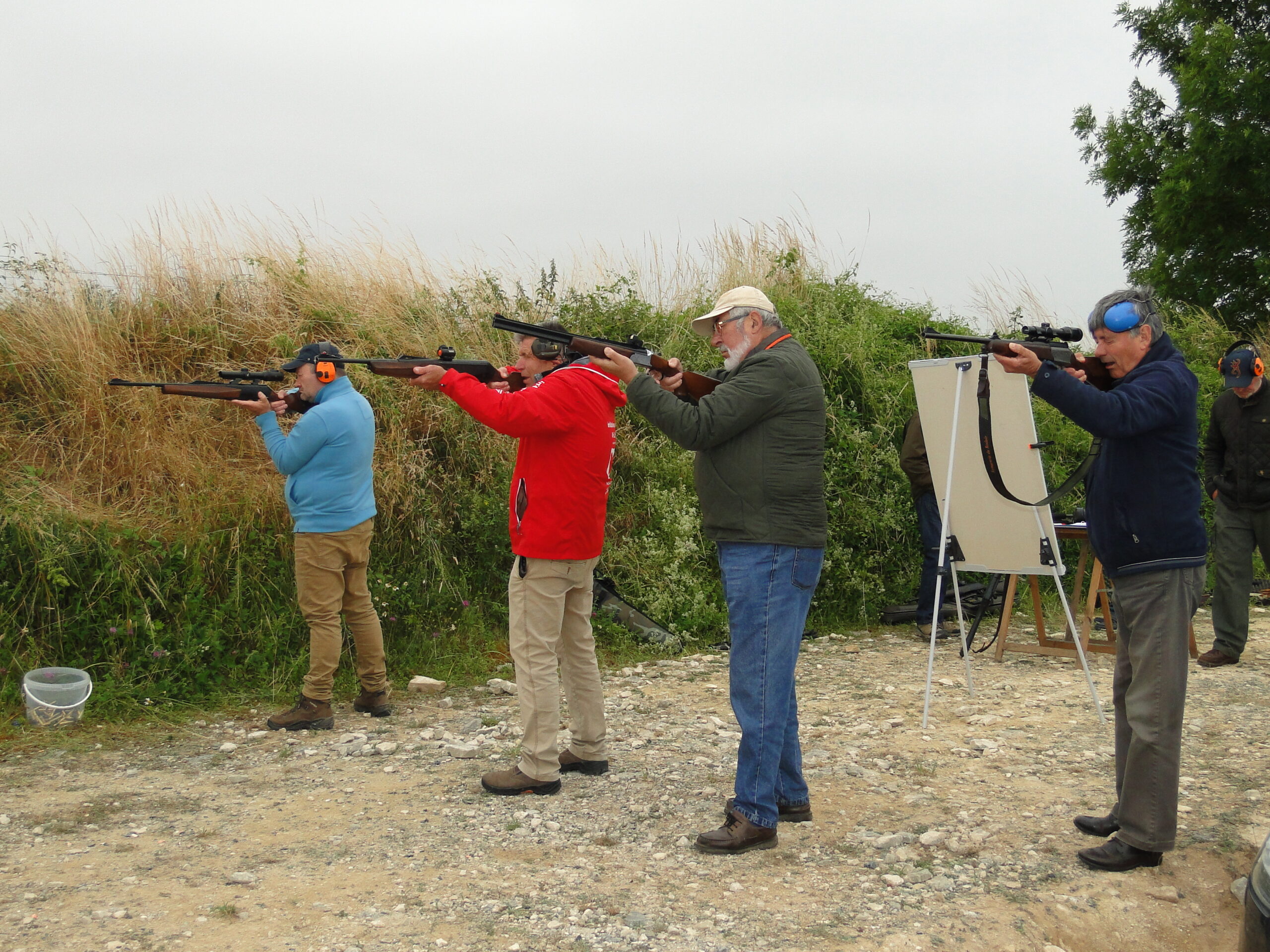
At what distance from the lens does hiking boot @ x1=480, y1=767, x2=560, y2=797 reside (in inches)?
191

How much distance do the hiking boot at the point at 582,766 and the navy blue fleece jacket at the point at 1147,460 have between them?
2620mm

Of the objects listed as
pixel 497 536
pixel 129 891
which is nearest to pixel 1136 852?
pixel 129 891

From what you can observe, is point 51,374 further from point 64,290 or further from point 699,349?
point 699,349

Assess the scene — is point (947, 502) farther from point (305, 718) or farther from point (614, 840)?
point (305, 718)

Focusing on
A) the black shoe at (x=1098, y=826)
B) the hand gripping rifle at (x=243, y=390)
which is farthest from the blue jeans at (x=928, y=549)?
the hand gripping rifle at (x=243, y=390)

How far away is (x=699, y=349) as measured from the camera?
34.8 ft

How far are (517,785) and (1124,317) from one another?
11.1 ft

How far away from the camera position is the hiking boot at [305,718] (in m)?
5.88

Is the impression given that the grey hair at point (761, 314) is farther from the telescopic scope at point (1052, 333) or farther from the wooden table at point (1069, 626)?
the wooden table at point (1069, 626)

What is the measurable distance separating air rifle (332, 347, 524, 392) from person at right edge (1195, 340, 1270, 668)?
5526 millimetres

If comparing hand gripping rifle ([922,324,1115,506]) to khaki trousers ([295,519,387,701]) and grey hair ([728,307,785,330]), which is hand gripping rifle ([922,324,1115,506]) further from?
khaki trousers ([295,519,387,701])

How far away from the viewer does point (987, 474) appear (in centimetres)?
637

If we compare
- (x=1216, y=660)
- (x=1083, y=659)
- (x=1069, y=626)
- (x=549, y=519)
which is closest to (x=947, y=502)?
(x=1083, y=659)

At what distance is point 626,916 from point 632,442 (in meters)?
6.34
